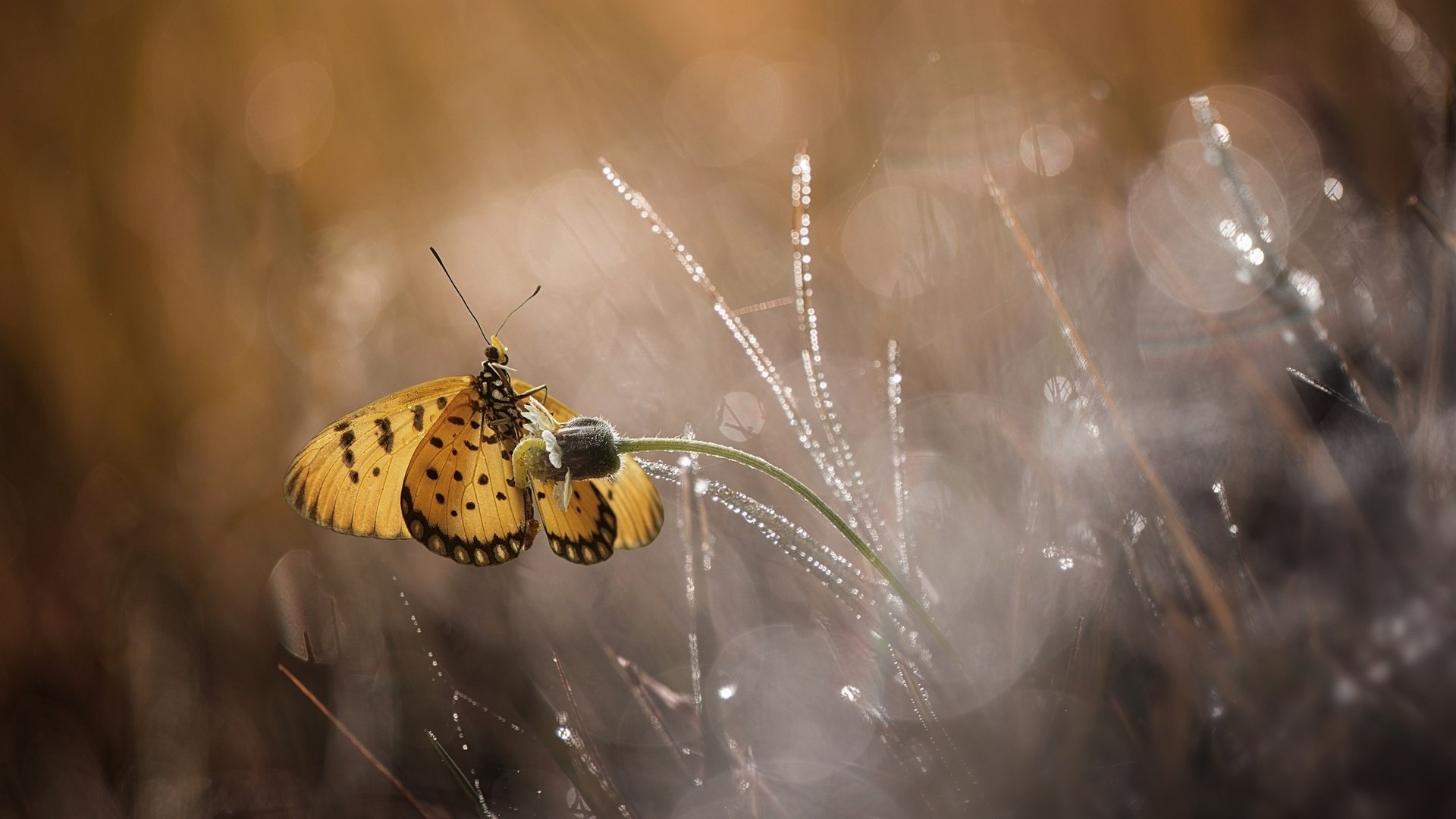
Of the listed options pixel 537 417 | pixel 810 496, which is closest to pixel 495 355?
pixel 537 417

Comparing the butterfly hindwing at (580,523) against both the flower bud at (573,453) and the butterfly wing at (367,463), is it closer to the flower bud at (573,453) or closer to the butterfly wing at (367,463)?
the flower bud at (573,453)

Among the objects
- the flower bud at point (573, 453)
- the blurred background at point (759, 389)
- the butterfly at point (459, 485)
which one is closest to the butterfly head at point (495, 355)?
the butterfly at point (459, 485)

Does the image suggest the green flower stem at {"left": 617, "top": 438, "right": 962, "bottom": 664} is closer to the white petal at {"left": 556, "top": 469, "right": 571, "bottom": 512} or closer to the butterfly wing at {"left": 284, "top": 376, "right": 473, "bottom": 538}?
the white petal at {"left": 556, "top": 469, "right": 571, "bottom": 512}

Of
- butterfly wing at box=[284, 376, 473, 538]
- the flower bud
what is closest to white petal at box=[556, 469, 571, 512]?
the flower bud

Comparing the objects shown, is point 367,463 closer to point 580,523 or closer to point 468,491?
point 468,491

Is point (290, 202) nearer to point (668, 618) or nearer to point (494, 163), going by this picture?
point (494, 163)

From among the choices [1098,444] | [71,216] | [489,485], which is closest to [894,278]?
[1098,444]
